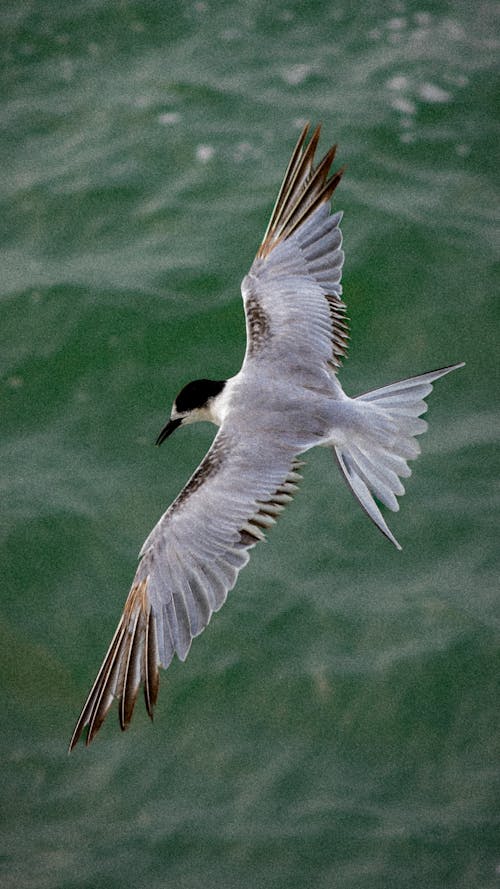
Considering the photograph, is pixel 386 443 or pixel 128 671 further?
pixel 386 443

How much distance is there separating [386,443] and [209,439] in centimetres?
224

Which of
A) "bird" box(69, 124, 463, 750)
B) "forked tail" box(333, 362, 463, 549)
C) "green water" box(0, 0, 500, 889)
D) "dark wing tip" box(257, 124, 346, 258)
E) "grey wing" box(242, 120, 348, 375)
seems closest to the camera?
"bird" box(69, 124, 463, 750)

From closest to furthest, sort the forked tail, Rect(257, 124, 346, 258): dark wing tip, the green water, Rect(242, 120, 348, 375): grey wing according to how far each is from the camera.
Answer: the forked tail
the green water
Rect(242, 120, 348, 375): grey wing
Rect(257, 124, 346, 258): dark wing tip

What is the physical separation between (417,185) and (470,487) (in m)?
2.56

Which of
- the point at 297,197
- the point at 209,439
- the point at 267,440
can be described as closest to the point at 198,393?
the point at 267,440

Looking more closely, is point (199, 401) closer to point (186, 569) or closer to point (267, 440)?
point (267, 440)

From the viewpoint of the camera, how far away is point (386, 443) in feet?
17.8

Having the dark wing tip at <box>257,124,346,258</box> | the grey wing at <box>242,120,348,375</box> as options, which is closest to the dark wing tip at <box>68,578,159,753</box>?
the grey wing at <box>242,120,348,375</box>

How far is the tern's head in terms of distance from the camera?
5.83 m

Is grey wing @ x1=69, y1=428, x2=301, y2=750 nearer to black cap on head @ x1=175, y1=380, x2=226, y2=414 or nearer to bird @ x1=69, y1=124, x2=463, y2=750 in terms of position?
bird @ x1=69, y1=124, x2=463, y2=750

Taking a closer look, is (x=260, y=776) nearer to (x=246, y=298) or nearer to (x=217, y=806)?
(x=217, y=806)

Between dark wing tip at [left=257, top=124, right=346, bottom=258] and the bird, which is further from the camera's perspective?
dark wing tip at [left=257, top=124, right=346, bottom=258]

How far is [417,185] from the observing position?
8.66 metres

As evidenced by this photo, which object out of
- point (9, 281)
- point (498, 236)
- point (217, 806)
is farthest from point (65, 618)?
point (498, 236)
